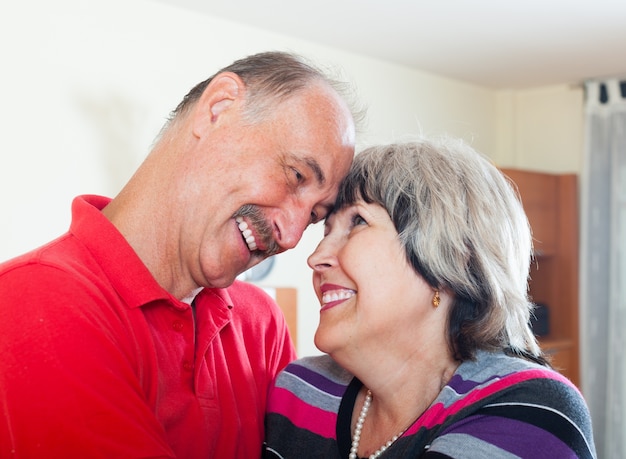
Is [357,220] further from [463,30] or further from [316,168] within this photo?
[463,30]

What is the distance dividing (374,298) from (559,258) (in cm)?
433

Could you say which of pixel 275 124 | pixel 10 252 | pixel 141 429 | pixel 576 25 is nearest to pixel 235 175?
pixel 275 124

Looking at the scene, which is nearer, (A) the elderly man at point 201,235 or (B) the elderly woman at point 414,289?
(A) the elderly man at point 201,235

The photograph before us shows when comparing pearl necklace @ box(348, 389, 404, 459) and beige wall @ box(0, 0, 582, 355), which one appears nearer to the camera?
pearl necklace @ box(348, 389, 404, 459)

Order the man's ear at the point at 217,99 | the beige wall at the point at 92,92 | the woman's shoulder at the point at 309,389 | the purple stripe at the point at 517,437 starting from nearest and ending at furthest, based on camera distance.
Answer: the purple stripe at the point at 517,437
the man's ear at the point at 217,99
the woman's shoulder at the point at 309,389
the beige wall at the point at 92,92

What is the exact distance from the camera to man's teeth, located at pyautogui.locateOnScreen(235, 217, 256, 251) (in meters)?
1.46

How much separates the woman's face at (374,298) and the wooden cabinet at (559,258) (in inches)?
154

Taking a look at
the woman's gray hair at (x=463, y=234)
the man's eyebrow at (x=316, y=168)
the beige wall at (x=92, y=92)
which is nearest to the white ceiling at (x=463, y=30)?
the beige wall at (x=92, y=92)

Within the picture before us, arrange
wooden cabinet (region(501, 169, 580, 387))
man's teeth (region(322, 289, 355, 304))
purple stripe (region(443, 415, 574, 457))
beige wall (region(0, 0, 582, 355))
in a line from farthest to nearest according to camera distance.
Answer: wooden cabinet (region(501, 169, 580, 387)) → beige wall (region(0, 0, 582, 355)) → man's teeth (region(322, 289, 355, 304)) → purple stripe (region(443, 415, 574, 457))

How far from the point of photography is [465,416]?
1341mm

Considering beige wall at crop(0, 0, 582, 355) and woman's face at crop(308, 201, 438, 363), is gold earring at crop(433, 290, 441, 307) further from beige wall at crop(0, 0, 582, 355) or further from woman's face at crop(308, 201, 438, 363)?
beige wall at crop(0, 0, 582, 355)

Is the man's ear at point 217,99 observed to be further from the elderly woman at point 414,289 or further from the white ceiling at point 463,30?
the white ceiling at point 463,30

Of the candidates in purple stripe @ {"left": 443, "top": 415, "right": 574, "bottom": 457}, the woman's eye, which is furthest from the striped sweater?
the woman's eye

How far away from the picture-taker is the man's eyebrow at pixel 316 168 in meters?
1.44
